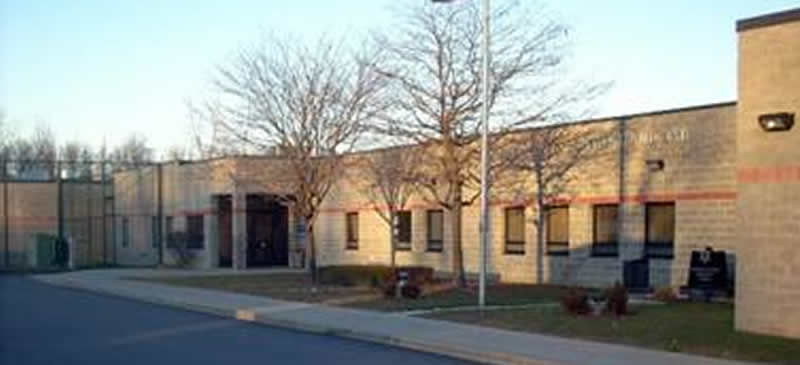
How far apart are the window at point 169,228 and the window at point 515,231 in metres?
22.4

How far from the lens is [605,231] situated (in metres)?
31.4

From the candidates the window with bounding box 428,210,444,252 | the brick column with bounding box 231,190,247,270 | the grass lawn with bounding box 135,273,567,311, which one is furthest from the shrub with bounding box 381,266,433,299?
the brick column with bounding box 231,190,247,270

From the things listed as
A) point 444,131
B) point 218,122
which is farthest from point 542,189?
point 218,122

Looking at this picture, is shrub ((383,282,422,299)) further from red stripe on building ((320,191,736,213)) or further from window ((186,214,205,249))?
window ((186,214,205,249))

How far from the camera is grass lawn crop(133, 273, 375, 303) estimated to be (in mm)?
29109

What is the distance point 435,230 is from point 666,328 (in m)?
21.9

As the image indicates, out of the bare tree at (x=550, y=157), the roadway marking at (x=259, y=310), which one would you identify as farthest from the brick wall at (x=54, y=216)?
the roadway marking at (x=259, y=310)

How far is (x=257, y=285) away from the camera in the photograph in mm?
34000

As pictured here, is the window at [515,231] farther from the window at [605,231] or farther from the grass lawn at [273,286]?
the grass lawn at [273,286]

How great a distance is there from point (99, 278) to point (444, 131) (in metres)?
17.8

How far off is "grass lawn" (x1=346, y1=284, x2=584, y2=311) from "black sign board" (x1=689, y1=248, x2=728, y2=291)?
10.3ft

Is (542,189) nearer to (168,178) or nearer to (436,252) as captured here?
(436,252)

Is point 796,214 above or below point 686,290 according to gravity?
above

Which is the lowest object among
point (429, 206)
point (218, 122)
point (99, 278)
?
point (99, 278)
